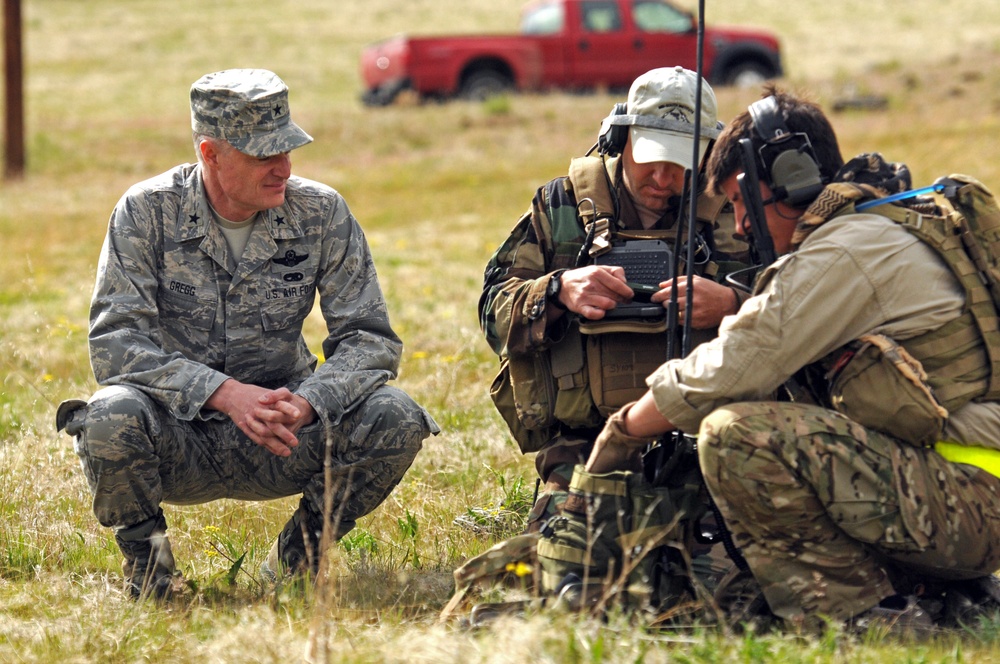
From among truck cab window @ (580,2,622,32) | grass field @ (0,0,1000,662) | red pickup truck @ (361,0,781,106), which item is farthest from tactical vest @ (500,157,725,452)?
truck cab window @ (580,2,622,32)

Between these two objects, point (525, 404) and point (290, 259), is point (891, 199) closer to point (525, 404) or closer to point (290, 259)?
point (525, 404)

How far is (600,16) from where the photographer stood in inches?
893

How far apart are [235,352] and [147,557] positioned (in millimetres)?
734

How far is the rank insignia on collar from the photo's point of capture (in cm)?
437

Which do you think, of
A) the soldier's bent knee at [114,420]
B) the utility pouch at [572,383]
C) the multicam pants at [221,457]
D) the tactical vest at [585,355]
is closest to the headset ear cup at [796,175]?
the tactical vest at [585,355]

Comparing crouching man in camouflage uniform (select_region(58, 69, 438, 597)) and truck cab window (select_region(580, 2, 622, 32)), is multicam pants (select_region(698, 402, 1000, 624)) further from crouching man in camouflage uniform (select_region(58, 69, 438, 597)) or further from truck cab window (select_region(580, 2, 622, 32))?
truck cab window (select_region(580, 2, 622, 32))

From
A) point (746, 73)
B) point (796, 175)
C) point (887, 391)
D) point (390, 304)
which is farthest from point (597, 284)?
point (746, 73)

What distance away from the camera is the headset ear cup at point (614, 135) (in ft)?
14.0

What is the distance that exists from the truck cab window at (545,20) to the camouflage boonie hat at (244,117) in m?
19.1

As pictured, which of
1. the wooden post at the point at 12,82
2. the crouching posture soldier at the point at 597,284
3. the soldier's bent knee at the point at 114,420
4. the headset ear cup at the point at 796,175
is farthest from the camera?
the wooden post at the point at 12,82

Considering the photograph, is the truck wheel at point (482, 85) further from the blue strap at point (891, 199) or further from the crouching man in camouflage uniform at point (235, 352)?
the blue strap at point (891, 199)

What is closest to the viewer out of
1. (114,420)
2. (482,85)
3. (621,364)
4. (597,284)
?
(114,420)

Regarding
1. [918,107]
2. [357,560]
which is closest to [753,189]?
[357,560]

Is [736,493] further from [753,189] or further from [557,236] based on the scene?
[557,236]
